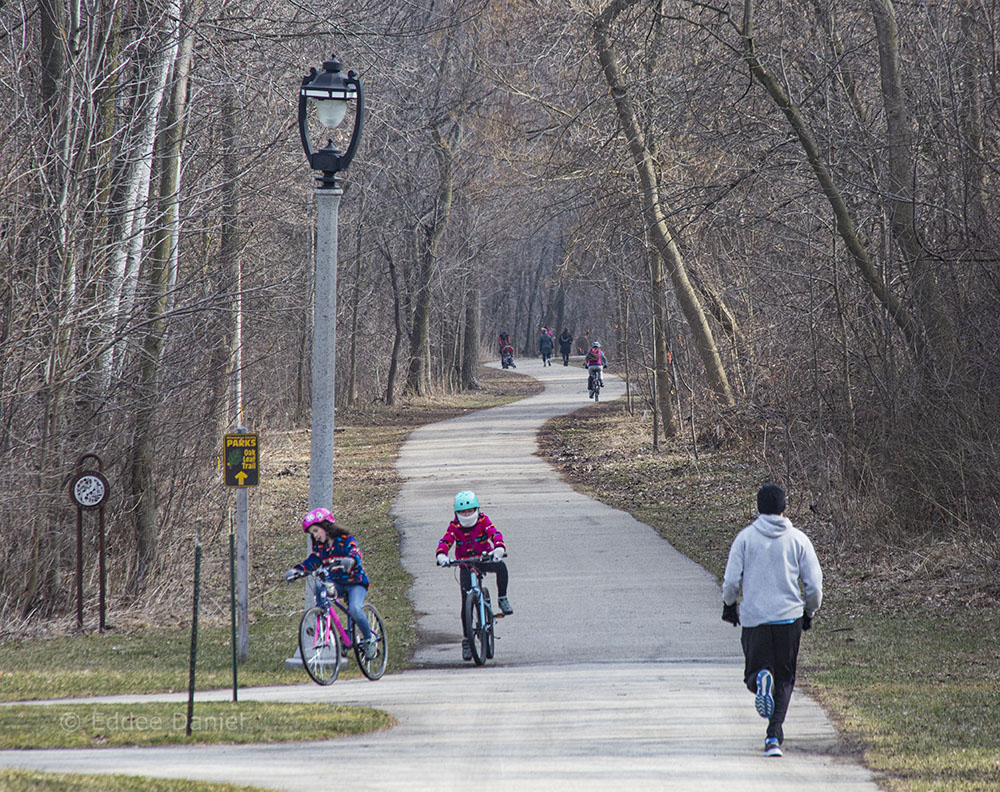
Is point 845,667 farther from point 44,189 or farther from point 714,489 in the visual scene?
point 714,489

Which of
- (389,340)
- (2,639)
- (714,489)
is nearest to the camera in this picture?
(2,639)

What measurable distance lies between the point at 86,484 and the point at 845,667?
695 centimetres

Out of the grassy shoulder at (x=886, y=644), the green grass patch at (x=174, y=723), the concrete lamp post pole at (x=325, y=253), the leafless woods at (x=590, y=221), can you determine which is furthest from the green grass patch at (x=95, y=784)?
the leafless woods at (x=590, y=221)

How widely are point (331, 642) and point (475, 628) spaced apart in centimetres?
123

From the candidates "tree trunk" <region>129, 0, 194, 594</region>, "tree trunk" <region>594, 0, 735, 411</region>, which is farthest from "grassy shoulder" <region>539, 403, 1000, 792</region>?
"tree trunk" <region>129, 0, 194, 594</region>

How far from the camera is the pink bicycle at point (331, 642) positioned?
912cm

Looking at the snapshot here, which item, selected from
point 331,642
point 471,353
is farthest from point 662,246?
point 471,353

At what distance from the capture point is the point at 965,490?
12.9m

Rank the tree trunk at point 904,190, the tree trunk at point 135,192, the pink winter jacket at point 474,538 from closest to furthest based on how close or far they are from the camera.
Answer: the pink winter jacket at point 474,538 < the tree trunk at point 135,192 < the tree trunk at point 904,190

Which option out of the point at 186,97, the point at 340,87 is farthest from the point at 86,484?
the point at 186,97

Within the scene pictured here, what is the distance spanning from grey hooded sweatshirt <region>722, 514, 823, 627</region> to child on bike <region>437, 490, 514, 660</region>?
2.89 metres

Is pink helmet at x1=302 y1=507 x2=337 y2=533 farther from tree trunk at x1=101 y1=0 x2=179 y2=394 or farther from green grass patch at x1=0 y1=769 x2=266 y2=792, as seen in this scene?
tree trunk at x1=101 y1=0 x2=179 y2=394

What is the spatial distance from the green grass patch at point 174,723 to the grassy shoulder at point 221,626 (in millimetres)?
1029

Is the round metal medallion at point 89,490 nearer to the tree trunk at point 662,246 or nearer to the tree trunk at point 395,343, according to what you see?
the tree trunk at point 662,246
